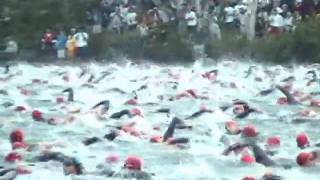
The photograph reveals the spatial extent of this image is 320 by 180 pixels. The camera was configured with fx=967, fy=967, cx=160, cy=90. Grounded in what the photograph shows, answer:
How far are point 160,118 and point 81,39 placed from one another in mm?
8558

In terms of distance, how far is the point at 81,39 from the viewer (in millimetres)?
24703

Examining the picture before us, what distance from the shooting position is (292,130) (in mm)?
15461

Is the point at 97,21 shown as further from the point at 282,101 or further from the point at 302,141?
the point at 302,141

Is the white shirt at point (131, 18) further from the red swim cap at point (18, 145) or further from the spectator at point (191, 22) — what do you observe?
the red swim cap at point (18, 145)

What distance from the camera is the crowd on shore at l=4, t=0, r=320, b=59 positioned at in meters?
24.4

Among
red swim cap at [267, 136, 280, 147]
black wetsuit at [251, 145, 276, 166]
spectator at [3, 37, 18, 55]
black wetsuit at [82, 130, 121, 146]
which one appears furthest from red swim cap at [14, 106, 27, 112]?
spectator at [3, 37, 18, 55]

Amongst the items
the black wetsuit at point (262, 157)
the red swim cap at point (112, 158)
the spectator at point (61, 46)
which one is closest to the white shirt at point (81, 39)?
the spectator at point (61, 46)

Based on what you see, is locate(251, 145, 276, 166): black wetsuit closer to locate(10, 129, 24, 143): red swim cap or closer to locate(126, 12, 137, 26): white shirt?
locate(10, 129, 24, 143): red swim cap

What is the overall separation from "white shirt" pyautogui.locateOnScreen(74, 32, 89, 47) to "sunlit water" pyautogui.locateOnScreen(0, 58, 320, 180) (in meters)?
0.69

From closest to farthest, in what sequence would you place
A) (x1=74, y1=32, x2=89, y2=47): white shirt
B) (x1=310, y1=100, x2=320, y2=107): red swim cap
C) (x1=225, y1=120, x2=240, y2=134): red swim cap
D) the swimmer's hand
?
the swimmer's hand, (x1=225, y1=120, x2=240, y2=134): red swim cap, (x1=310, y1=100, x2=320, y2=107): red swim cap, (x1=74, y1=32, x2=89, y2=47): white shirt

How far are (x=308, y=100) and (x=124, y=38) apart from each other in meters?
7.24

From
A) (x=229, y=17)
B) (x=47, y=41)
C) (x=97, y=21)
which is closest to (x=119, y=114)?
(x=229, y=17)

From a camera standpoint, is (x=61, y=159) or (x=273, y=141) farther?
(x=273, y=141)

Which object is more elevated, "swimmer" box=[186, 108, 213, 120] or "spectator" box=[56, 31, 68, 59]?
"swimmer" box=[186, 108, 213, 120]
